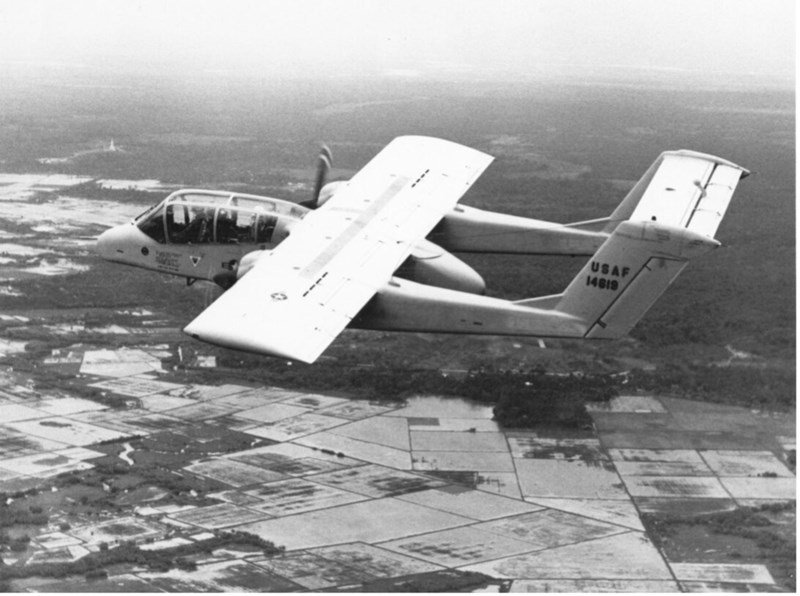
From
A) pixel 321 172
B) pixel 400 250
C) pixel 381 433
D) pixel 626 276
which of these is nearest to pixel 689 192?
pixel 626 276

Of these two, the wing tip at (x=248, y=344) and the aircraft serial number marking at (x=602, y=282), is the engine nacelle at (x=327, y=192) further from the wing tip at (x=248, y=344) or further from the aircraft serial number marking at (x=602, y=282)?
the wing tip at (x=248, y=344)

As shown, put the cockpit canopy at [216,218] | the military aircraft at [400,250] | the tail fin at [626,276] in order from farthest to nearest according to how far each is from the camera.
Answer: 1. the cockpit canopy at [216,218]
2. the tail fin at [626,276]
3. the military aircraft at [400,250]

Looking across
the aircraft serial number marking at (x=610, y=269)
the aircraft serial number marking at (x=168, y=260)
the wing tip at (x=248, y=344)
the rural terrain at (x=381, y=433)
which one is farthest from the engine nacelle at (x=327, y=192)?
the wing tip at (x=248, y=344)

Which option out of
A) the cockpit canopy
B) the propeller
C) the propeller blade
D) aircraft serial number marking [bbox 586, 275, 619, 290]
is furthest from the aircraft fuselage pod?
aircraft serial number marking [bbox 586, 275, 619, 290]

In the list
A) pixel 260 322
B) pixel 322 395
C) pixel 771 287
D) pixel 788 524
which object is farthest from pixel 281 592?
pixel 771 287

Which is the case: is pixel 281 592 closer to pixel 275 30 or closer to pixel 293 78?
pixel 275 30

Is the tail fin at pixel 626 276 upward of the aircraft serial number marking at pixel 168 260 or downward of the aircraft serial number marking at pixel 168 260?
upward
